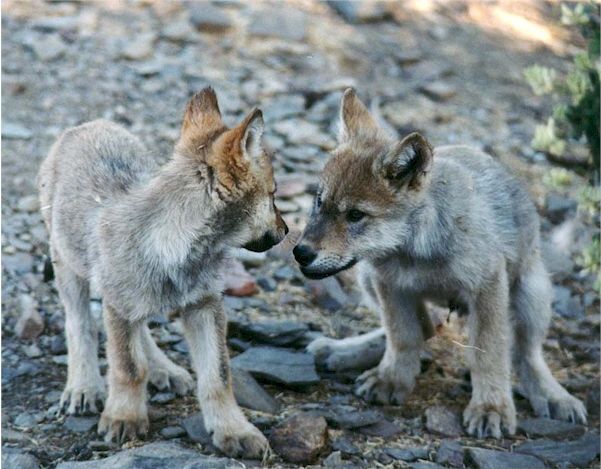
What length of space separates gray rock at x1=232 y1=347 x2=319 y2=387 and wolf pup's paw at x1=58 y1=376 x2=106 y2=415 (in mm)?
985

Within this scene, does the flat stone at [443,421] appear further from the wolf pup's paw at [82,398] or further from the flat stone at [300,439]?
the wolf pup's paw at [82,398]

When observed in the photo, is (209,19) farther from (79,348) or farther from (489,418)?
(489,418)

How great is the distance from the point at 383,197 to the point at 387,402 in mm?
1614

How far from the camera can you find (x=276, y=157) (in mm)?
10195

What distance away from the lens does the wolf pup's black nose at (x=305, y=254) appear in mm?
6281

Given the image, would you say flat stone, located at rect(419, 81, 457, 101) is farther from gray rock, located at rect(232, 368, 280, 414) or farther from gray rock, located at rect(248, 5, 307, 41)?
gray rock, located at rect(232, 368, 280, 414)

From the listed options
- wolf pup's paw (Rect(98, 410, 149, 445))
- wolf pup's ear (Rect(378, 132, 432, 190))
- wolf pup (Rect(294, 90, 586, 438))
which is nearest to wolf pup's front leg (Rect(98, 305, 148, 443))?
wolf pup's paw (Rect(98, 410, 149, 445))

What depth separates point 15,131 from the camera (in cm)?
980

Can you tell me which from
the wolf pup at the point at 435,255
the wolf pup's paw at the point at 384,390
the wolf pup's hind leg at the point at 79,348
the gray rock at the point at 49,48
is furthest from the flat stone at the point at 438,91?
the wolf pup's hind leg at the point at 79,348

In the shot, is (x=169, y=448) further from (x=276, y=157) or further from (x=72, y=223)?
(x=276, y=157)

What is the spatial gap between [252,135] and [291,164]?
443 centimetres

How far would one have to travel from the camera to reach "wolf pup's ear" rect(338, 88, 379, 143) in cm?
684

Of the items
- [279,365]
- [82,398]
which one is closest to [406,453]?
[279,365]

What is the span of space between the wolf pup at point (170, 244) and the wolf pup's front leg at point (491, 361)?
1.58m
